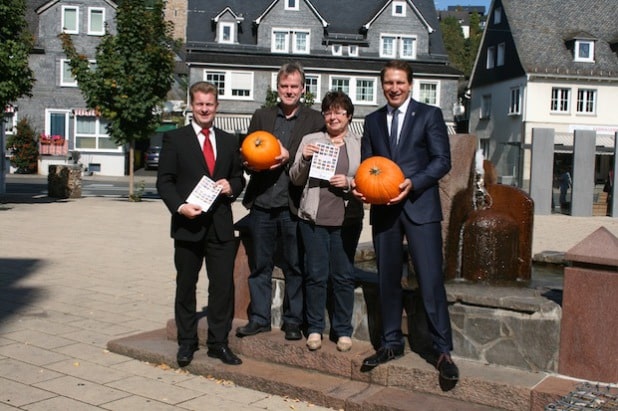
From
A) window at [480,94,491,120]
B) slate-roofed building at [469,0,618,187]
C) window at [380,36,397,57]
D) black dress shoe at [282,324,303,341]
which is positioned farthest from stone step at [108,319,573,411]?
window at [480,94,491,120]

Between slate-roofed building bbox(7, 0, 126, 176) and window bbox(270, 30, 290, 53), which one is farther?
window bbox(270, 30, 290, 53)

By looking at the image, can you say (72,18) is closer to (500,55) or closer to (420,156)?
(500,55)

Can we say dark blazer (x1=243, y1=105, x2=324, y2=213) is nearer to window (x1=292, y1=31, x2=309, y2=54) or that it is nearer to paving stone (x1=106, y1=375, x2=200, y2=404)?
paving stone (x1=106, y1=375, x2=200, y2=404)

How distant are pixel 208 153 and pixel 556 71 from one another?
45.0m

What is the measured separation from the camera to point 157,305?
9375 millimetres

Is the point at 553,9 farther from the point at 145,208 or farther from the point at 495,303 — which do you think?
the point at 495,303

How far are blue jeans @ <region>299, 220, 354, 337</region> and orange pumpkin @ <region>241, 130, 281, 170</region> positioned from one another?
1.81 feet

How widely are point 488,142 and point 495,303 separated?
50.2 metres

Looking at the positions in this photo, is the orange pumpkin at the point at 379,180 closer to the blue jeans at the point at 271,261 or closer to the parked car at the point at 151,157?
the blue jeans at the point at 271,261

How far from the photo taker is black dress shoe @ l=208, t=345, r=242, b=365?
21.2 ft

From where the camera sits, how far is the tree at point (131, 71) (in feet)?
86.6

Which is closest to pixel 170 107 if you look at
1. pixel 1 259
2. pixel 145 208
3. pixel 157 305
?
pixel 145 208

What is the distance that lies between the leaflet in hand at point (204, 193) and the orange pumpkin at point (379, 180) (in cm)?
123

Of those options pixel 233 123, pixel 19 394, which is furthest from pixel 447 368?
pixel 233 123
